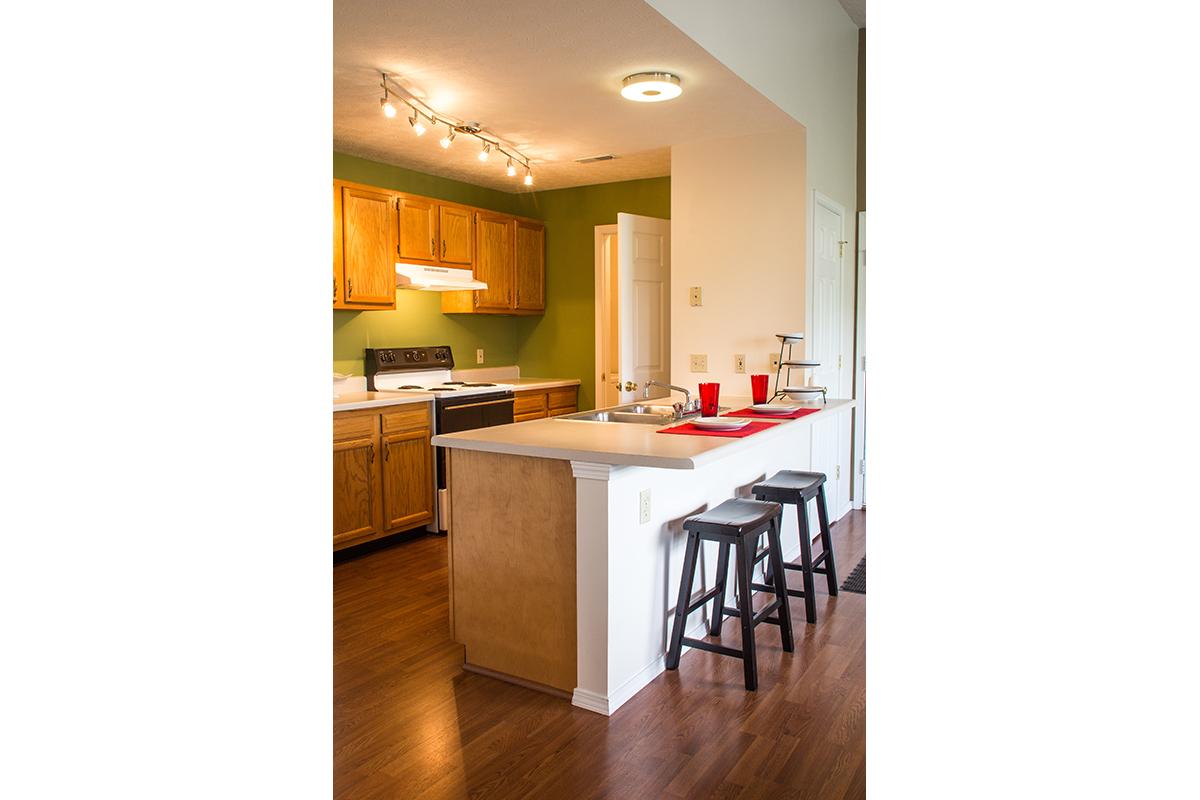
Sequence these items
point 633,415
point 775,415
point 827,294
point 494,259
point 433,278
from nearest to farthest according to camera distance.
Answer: point 775,415
point 633,415
point 827,294
point 433,278
point 494,259

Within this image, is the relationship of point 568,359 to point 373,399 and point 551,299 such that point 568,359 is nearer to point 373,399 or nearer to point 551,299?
point 551,299

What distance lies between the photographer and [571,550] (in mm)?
2516

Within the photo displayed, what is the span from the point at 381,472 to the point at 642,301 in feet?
6.19

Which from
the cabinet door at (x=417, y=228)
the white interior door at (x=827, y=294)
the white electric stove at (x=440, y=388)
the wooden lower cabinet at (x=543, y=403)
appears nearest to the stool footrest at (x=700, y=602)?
the white interior door at (x=827, y=294)

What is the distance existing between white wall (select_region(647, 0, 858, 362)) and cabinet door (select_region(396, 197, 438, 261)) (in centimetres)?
162

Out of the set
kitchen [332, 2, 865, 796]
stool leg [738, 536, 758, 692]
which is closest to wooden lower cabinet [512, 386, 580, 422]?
kitchen [332, 2, 865, 796]

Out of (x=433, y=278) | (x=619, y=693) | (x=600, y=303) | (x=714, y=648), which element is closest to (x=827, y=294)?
(x=600, y=303)

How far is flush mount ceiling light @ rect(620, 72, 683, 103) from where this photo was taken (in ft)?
10.7

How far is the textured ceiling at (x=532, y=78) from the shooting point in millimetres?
2646

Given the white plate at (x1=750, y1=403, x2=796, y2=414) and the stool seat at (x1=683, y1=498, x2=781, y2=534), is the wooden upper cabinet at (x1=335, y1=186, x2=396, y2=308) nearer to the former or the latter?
the white plate at (x1=750, y1=403, x2=796, y2=414)
